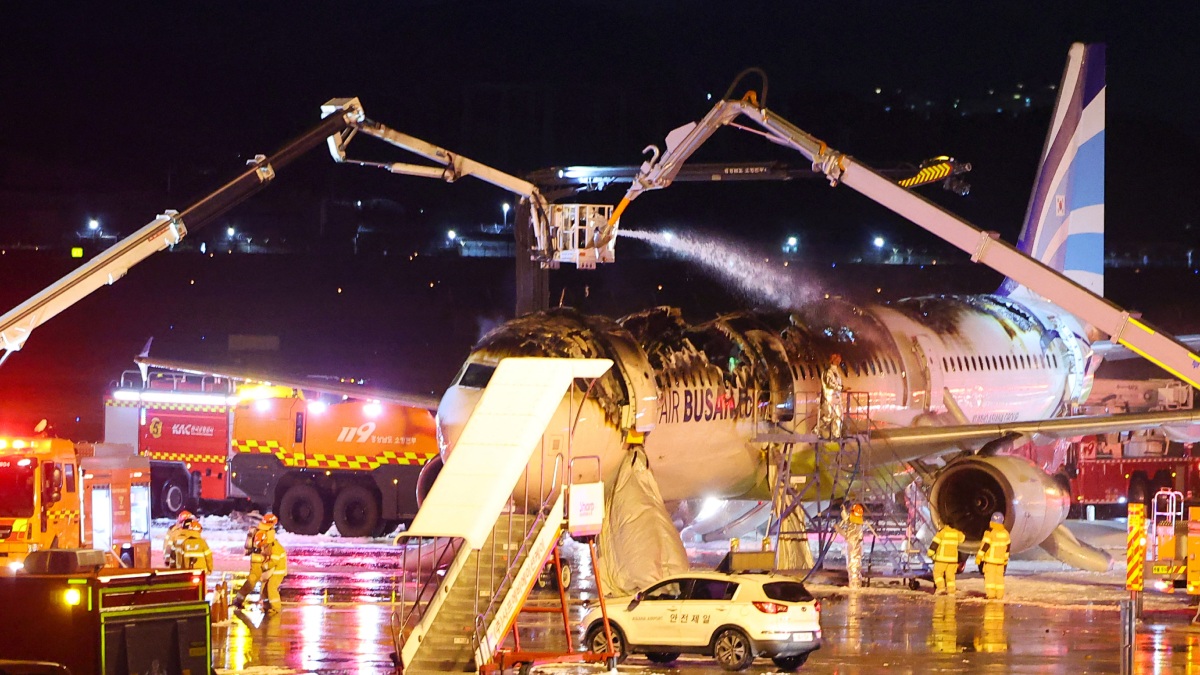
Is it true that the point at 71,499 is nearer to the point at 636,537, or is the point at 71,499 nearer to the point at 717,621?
the point at 636,537

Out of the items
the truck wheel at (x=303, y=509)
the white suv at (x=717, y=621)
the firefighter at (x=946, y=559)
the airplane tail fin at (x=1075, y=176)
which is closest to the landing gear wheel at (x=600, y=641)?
the white suv at (x=717, y=621)

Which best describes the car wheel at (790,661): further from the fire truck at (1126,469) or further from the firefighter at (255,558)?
the fire truck at (1126,469)

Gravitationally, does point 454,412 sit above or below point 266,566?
above

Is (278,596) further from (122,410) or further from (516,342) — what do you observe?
(122,410)

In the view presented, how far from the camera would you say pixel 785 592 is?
1894cm

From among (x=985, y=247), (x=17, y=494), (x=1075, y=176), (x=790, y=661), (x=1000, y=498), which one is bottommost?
(x=790, y=661)

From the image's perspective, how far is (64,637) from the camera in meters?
13.4

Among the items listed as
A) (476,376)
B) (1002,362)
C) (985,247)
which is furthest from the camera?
(1002,362)

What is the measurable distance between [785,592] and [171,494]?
943 inches

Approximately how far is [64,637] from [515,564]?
19.0 feet

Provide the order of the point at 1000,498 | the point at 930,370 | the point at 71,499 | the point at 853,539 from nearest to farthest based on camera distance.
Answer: the point at 71,499 → the point at 853,539 → the point at 1000,498 → the point at 930,370

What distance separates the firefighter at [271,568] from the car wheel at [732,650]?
7990 millimetres

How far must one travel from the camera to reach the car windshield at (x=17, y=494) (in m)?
21.9

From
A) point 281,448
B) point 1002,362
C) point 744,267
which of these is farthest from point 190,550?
point 744,267
